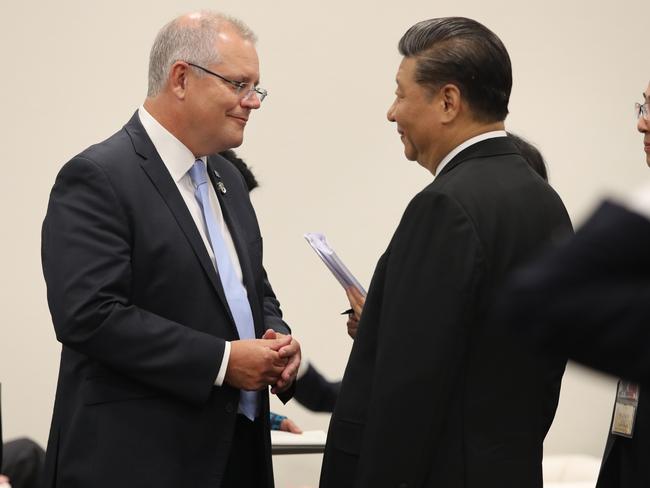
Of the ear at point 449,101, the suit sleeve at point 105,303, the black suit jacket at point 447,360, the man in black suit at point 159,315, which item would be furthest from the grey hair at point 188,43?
the black suit jacket at point 447,360

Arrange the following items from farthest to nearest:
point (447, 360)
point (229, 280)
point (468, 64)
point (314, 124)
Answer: point (314, 124)
point (229, 280)
point (468, 64)
point (447, 360)

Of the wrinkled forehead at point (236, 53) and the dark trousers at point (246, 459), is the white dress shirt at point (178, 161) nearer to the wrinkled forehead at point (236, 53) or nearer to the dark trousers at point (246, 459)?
the wrinkled forehead at point (236, 53)

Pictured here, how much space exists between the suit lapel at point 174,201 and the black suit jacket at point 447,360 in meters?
0.43

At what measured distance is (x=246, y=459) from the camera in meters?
2.54

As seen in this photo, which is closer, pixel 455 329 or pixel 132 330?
pixel 455 329

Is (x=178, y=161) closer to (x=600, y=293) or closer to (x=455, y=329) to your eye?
(x=455, y=329)

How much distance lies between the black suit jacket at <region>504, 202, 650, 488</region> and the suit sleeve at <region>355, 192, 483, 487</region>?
108cm

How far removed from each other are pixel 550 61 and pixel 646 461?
3.82m

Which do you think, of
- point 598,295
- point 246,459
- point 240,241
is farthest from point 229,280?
point 598,295

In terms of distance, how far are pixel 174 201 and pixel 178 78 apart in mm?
360

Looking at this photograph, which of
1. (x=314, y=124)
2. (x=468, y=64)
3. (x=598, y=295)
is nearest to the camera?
(x=598, y=295)

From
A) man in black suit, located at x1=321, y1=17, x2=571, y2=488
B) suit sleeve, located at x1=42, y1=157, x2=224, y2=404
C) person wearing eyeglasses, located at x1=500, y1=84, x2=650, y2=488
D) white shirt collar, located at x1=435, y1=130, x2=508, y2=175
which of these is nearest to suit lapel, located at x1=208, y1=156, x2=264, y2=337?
suit sleeve, located at x1=42, y1=157, x2=224, y2=404

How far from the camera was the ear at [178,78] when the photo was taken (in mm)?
2551

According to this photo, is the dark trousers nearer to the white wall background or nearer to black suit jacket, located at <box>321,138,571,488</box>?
black suit jacket, located at <box>321,138,571,488</box>
